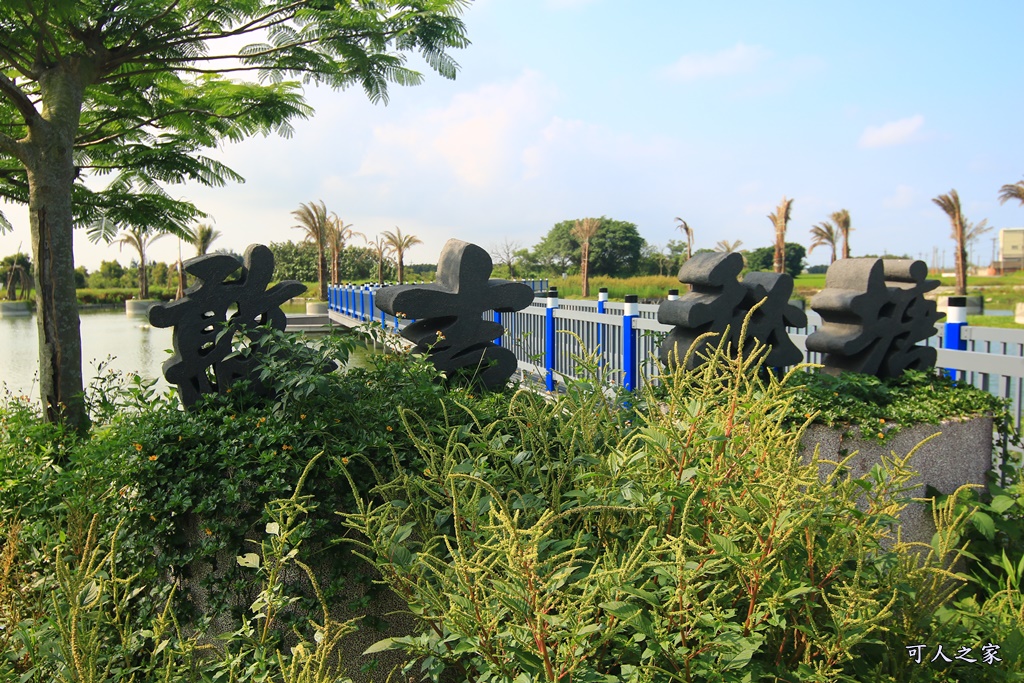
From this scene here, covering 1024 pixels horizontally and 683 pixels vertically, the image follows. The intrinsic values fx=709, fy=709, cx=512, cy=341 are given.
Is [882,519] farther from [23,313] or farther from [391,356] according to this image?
[23,313]

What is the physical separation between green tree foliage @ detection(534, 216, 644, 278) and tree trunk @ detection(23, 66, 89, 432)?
46.7 metres

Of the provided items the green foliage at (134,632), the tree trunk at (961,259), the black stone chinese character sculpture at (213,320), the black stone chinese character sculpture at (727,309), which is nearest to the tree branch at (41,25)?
the black stone chinese character sculpture at (213,320)

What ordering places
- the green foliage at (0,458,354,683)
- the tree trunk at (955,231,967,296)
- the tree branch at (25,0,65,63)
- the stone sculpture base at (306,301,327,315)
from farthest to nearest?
the tree trunk at (955,231,967,296), the stone sculpture base at (306,301,327,315), the tree branch at (25,0,65,63), the green foliage at (0,458,354,683)

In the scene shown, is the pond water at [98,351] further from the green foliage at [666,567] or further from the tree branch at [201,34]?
the green foliage at [666,567]

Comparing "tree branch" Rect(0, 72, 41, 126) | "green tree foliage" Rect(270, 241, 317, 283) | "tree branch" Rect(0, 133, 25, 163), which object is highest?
"green tree foliage" Rect(270, 241, 317, 283)

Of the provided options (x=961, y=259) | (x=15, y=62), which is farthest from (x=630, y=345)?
(x=961, y=259)

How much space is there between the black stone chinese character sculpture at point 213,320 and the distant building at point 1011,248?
235 ft

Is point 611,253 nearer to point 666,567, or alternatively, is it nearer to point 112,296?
point 112,296

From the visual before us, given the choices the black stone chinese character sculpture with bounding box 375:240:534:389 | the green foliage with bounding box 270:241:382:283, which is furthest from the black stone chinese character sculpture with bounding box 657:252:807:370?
the green foliage with bounding box 270:241:382:283

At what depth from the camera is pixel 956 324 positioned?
19.2 ft

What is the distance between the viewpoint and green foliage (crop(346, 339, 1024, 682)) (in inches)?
70.4

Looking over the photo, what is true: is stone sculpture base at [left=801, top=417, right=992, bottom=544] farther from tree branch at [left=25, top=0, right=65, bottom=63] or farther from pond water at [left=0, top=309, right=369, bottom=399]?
pond water at [left=0, top=309, right=369, bottom=399]

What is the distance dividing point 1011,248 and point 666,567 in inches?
3140

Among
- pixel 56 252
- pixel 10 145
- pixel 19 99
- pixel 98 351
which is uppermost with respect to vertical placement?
pixel 19 99
